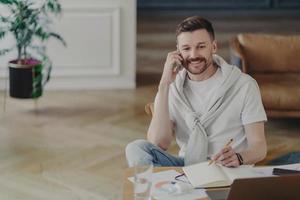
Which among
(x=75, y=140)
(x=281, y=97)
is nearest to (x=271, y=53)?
(x=281, y=97)

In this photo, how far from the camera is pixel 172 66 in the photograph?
328cm

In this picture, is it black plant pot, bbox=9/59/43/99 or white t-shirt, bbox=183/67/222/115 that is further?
black plant pot, bbox=9/59/43/99

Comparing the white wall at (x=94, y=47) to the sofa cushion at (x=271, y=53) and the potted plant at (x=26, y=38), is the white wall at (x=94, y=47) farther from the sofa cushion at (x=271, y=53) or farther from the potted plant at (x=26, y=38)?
the sofa cushion at (x=271, y=53)

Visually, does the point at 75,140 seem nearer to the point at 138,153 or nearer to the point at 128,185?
the point at 138,153

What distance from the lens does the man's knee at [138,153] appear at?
3.07m

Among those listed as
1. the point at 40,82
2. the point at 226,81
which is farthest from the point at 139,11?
the point at 226,81

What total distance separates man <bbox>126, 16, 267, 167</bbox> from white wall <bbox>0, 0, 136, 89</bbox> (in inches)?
132

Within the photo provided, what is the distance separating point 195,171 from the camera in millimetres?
2777

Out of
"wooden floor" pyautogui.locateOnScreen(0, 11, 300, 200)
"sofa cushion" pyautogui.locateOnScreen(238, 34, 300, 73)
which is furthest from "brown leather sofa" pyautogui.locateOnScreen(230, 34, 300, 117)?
"wooden floor" pyautogui.locateOnScreen(0, 11, 300, 200)

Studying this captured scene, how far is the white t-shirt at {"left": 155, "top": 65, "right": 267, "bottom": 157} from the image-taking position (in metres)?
3.17

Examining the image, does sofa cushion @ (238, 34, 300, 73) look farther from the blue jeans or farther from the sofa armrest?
the blue jeans

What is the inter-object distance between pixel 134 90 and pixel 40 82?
102cm

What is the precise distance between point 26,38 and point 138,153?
10.4ft

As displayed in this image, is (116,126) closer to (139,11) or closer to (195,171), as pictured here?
(195,171)
